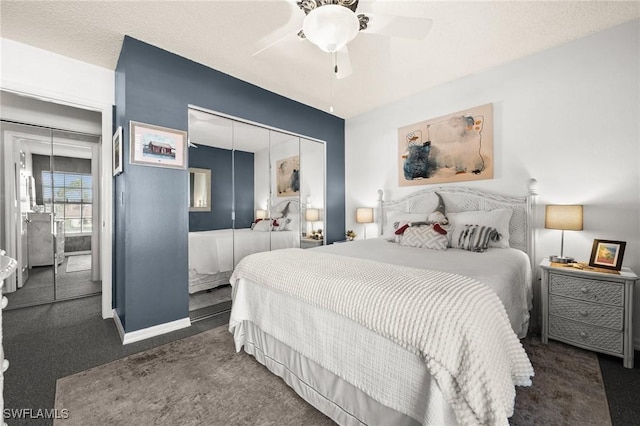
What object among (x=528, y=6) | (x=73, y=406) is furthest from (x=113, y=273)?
(x=528, y=6)

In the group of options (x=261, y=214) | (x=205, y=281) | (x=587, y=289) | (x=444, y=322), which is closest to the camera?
(x=444, y=322)

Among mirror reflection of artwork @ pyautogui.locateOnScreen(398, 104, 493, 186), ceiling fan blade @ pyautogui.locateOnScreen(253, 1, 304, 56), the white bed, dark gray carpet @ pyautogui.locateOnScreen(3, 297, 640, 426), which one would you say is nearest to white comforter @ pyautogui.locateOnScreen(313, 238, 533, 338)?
the white bed

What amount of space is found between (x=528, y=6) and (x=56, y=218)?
552 centimetres

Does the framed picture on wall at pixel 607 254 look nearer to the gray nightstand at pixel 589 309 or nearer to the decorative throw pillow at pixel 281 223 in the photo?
the gray nightstand at pixel 589 309

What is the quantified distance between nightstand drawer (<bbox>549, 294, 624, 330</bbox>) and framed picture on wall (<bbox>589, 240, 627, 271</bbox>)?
0.35 metres

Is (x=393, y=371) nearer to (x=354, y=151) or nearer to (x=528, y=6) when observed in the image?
(x=528, y=6)

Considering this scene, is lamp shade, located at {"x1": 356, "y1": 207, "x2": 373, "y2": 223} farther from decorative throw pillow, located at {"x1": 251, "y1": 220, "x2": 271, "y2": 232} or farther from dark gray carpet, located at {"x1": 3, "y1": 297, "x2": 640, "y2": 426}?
dark gray carpet, located at {"x1": 3, "y1": 297, "x2": 640, "y2": 426}

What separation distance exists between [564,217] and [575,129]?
875 millimetres

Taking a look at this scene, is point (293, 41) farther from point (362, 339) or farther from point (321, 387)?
point (321, 387)

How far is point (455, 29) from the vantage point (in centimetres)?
235

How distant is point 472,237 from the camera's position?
2.61m

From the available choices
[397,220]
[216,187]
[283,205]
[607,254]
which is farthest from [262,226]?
[607,254]

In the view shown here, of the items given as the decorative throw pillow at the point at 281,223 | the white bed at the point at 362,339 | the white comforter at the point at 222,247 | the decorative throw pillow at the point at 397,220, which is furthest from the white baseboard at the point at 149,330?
the decorative throw pillow at the point at 397,220

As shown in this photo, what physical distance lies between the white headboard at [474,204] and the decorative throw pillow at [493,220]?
0.15 meters
